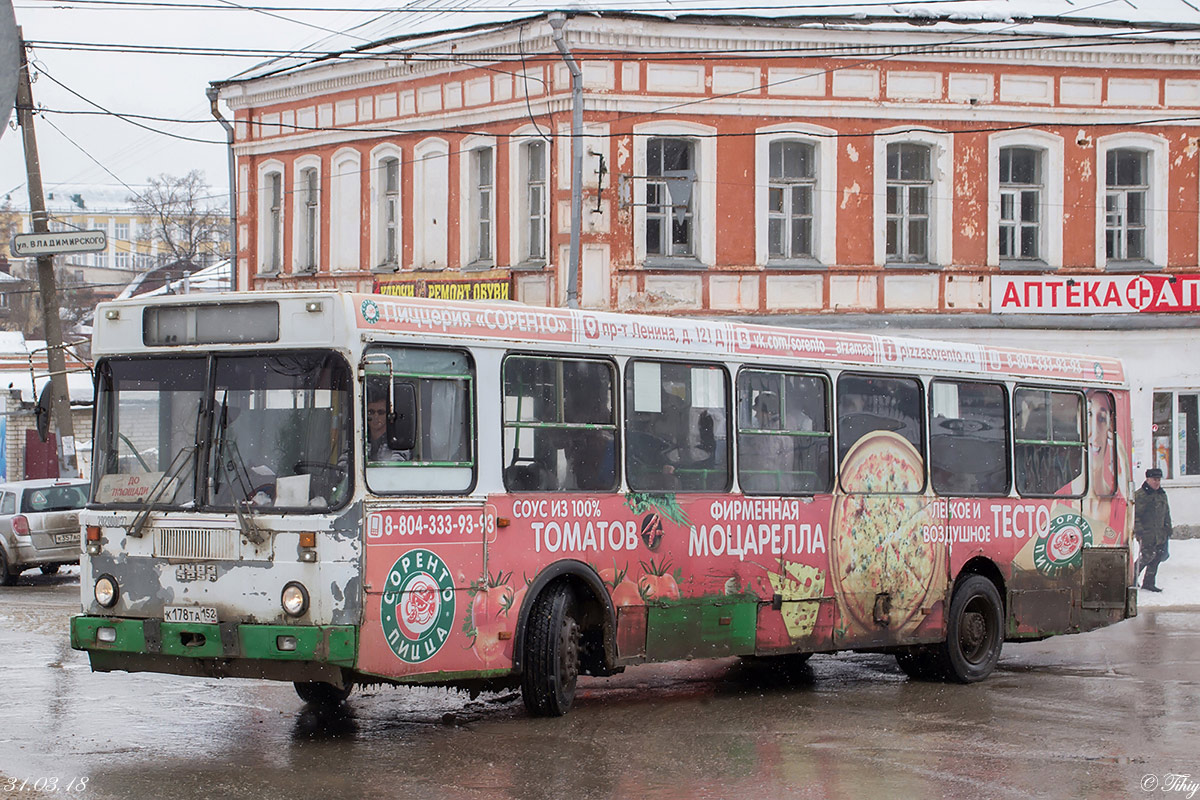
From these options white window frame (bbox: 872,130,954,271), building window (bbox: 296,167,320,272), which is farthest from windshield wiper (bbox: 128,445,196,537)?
building window (bbox: 296,167,320,272)

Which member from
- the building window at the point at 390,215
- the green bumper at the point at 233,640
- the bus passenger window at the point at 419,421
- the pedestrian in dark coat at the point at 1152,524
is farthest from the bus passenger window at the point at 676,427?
the building window at the point at 390,215

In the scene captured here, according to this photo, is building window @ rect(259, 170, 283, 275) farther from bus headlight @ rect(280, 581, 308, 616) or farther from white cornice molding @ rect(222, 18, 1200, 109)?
bus headlight @ rect(280, 581, 308, 616)

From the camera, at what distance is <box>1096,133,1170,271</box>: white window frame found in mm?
27609

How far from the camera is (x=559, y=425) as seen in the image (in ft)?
36.2

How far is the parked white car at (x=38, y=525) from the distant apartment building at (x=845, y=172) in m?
6.96

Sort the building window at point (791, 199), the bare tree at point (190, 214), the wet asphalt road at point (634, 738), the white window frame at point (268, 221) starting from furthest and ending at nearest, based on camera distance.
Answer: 1. the bare tree at point (190, 214)
2. the white window frame at point (268, 221)
3. the building window at point (791, 199)
4. the wet asphalt road at point (634, 738)

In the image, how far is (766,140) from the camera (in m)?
26.5

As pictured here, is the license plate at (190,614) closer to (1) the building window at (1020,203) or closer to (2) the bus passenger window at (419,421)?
(2) the bus passenger window at (419,421)

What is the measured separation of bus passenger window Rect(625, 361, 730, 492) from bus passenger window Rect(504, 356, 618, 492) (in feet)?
0.70

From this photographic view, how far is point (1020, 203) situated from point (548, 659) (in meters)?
19.0

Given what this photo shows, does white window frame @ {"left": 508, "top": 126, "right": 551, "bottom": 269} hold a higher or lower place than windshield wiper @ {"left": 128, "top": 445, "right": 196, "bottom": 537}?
higher

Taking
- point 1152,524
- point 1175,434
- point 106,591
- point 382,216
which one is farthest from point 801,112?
point 106,591

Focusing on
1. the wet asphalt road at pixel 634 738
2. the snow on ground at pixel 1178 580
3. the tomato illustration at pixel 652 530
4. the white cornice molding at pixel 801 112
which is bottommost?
the snow on ground at pixel 1178 580

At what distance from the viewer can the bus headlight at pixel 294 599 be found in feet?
31.1
